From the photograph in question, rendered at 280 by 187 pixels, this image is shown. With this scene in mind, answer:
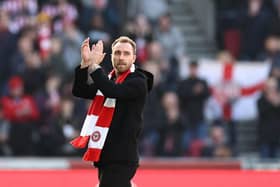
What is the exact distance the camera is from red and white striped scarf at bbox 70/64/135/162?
9.22 meters

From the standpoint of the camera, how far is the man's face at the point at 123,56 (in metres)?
9.23

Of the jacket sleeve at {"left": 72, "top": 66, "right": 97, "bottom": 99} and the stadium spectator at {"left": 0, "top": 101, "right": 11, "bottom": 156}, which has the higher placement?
the jacket sleeve at {"left": 72, "top": 66, "right": 97, "bottom": 99}

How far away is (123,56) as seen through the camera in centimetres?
923

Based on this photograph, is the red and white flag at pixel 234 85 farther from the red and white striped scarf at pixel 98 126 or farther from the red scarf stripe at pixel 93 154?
the red scarf stripe at pixel 93 154

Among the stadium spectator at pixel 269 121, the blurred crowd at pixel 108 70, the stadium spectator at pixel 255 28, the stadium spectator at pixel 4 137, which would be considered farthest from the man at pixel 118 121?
the stadium spectator at pixel 255 28

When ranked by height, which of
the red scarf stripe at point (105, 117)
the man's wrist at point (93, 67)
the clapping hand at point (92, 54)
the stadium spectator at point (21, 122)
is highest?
the clapping hand at point (92, 54)

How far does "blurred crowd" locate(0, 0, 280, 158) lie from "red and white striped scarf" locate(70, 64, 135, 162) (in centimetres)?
743

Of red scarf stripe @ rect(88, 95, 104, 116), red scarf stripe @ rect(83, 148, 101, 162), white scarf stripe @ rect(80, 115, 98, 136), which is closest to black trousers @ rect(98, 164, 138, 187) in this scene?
red scarf stripe @ rect(83, 148, 101, 162)

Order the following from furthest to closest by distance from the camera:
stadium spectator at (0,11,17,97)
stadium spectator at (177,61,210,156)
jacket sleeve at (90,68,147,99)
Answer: stadium spectator at (0,11,17,97) < stadium spectator at (177,61,210,156) < jacket sleeve at (90,68,147,99)

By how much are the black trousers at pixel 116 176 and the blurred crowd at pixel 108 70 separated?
758 centimetres

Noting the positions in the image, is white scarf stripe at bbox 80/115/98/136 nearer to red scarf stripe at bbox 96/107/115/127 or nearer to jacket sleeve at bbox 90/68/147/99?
red scarf stripe at bbox 96/107/115/127

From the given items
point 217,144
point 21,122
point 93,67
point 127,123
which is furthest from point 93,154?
point 217,144

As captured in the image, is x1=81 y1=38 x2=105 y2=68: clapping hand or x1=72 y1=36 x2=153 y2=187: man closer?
x1=81 y1=38 x2=105 y2=68: clapping hand

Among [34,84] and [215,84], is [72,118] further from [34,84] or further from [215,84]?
[215,84]
